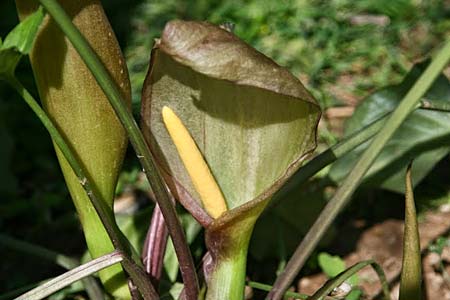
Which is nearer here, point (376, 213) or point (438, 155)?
point (438, 155)

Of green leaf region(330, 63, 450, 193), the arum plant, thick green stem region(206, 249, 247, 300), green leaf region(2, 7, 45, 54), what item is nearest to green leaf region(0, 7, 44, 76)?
green leaf region(2, 7, 45, 54)

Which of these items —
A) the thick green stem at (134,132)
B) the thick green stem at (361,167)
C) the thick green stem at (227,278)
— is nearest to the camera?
the thick green stem at (134,132)

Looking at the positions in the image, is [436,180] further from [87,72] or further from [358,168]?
[87,72]

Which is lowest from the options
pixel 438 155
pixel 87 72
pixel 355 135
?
pixel 438 155

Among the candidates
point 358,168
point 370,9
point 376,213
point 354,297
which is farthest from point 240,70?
point 370,9

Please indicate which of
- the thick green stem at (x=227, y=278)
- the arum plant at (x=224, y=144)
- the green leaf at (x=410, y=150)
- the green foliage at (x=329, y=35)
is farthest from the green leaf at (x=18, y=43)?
the green foliage at (x=329, y=35)

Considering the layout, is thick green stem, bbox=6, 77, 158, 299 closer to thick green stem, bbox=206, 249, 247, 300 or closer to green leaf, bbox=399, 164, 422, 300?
thick green stem, bbox=206, 249, 247, 300

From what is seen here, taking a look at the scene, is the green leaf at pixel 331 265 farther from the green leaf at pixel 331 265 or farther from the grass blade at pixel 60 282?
the grass blade at pixel 60 282
